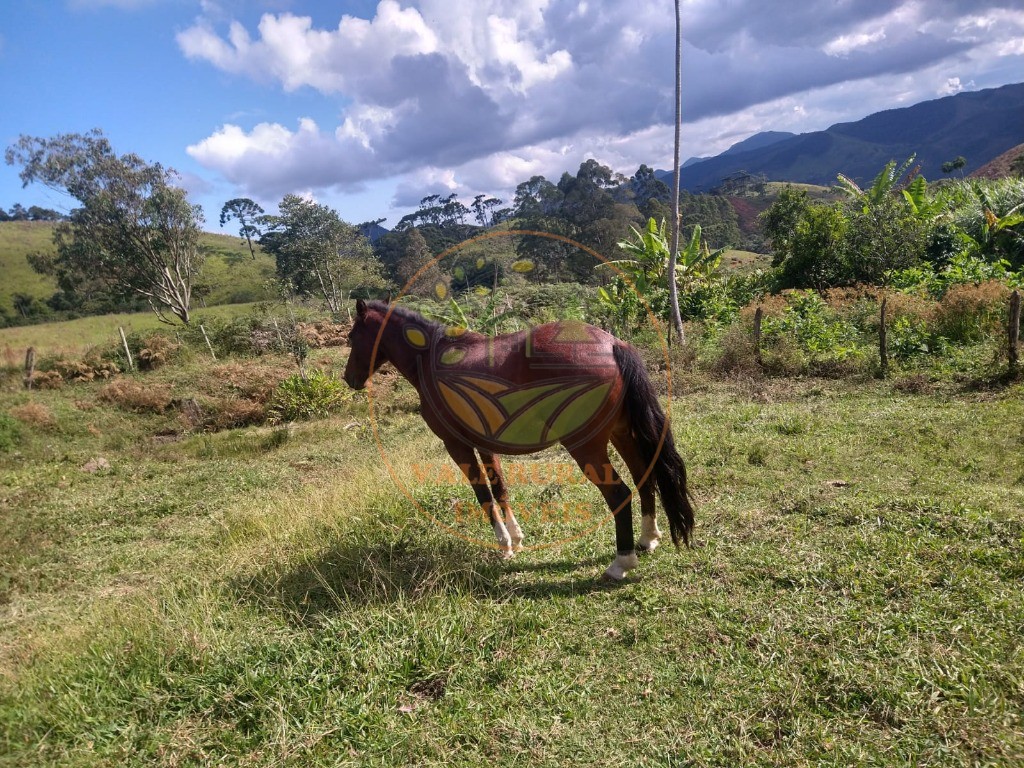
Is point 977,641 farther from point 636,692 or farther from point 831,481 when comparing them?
point 831,481

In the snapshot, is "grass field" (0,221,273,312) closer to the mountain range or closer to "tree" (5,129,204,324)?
"tree" (5,129,204,324)

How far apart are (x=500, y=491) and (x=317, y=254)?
23.4 m

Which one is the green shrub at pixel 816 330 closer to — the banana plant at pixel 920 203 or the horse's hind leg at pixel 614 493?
the banana plant at pixel 920 203

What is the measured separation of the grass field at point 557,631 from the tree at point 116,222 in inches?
831

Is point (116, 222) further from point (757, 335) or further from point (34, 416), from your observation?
point (757, 335)

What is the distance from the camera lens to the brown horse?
3150 mm

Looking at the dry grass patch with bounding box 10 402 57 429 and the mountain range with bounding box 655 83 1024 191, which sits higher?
the mountain range with bounding box 655 83 1024 191

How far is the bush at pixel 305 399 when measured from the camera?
11.2 metres

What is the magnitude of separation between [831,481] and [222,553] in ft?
17.4

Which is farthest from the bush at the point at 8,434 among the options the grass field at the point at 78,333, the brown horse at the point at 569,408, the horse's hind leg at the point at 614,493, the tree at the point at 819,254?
the tree at the point at 819,254

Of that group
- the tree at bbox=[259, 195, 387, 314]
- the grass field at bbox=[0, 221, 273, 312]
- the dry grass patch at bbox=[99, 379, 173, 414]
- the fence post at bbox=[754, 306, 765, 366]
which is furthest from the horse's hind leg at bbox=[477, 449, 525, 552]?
the grass field at bbox=[0, 221, 273, 312]

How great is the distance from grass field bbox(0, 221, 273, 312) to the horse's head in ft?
105

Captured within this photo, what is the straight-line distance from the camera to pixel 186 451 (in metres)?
9.24

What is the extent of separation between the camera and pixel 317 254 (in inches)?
950
